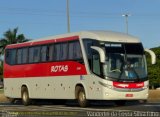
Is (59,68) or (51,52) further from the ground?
(51,52)

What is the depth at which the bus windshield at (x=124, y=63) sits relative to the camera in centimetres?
2511

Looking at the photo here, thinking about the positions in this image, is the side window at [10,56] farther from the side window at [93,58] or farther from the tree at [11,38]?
the tree at [11,38]

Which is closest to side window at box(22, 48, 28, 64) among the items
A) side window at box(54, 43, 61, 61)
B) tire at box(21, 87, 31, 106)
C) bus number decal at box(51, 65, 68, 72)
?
tire at box(21, 87, 31, 106)

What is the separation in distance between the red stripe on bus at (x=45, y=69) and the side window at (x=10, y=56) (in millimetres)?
309

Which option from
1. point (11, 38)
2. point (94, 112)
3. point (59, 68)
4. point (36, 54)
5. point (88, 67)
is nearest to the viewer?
point (94, 112)

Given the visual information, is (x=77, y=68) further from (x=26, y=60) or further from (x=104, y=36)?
(x=26, y=60)

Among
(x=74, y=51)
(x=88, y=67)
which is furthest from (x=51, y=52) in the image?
(x=88, y=67)

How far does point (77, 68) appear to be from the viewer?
88.5ft

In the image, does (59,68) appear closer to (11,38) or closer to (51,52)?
(51,52)

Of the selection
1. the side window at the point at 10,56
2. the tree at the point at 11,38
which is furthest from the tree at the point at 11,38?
the side window at the point at 10,56

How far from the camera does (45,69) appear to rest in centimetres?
3025

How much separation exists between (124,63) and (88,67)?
1.71 meters

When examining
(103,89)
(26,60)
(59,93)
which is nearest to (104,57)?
(103,89)

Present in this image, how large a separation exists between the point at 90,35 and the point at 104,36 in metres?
0.75
